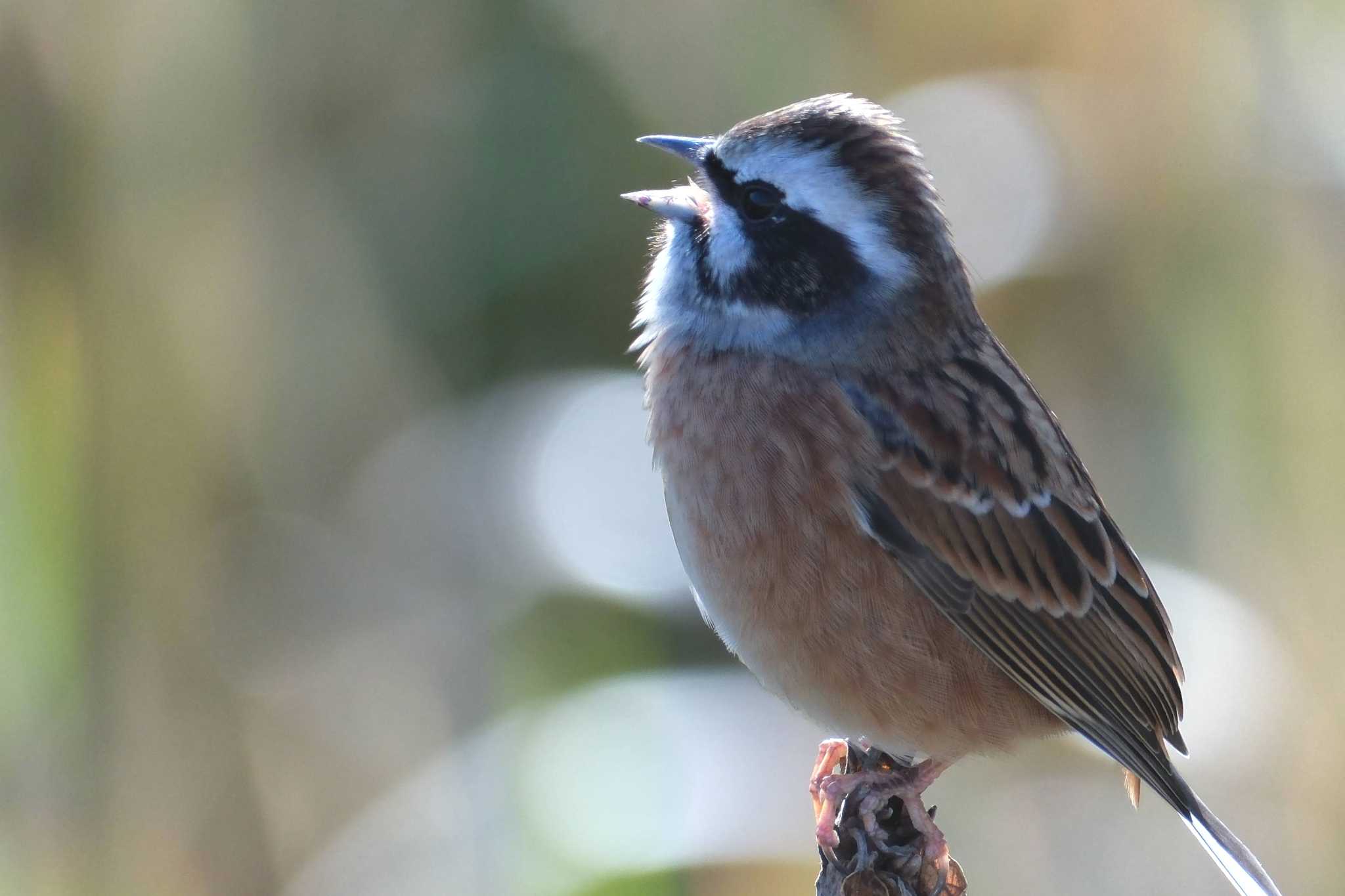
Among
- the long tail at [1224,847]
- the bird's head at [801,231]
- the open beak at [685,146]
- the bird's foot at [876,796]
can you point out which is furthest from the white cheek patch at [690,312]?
the long tail at [1224,847]

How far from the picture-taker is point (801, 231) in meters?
2.95

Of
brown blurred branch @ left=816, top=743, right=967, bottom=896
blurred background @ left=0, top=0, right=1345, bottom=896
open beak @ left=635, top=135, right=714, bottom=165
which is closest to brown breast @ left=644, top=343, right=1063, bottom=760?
brown blurred branch @ left=816, top=743, right=967, bottom=896

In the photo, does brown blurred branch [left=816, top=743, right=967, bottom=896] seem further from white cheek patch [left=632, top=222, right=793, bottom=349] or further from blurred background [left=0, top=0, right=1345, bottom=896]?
white cheek patch [left=632, top=222, right=793, bottom=349]

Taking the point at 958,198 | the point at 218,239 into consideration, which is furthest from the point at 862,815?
the point at 958,198

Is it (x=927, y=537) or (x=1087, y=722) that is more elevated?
(x=927, y=537)

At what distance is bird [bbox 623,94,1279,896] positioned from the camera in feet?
9.06

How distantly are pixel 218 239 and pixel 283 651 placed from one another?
3.85ft

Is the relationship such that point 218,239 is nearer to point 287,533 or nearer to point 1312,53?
point 287,533

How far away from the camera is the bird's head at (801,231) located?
2.91 metres

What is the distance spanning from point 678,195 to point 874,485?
2.21 feet

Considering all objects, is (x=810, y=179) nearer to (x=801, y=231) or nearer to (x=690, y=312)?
(x=801, y=231)

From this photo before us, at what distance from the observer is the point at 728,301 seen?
9.71 feet

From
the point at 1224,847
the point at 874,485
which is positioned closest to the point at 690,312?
the point at 874,485

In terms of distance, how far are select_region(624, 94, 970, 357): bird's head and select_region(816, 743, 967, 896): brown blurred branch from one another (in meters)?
0.89
